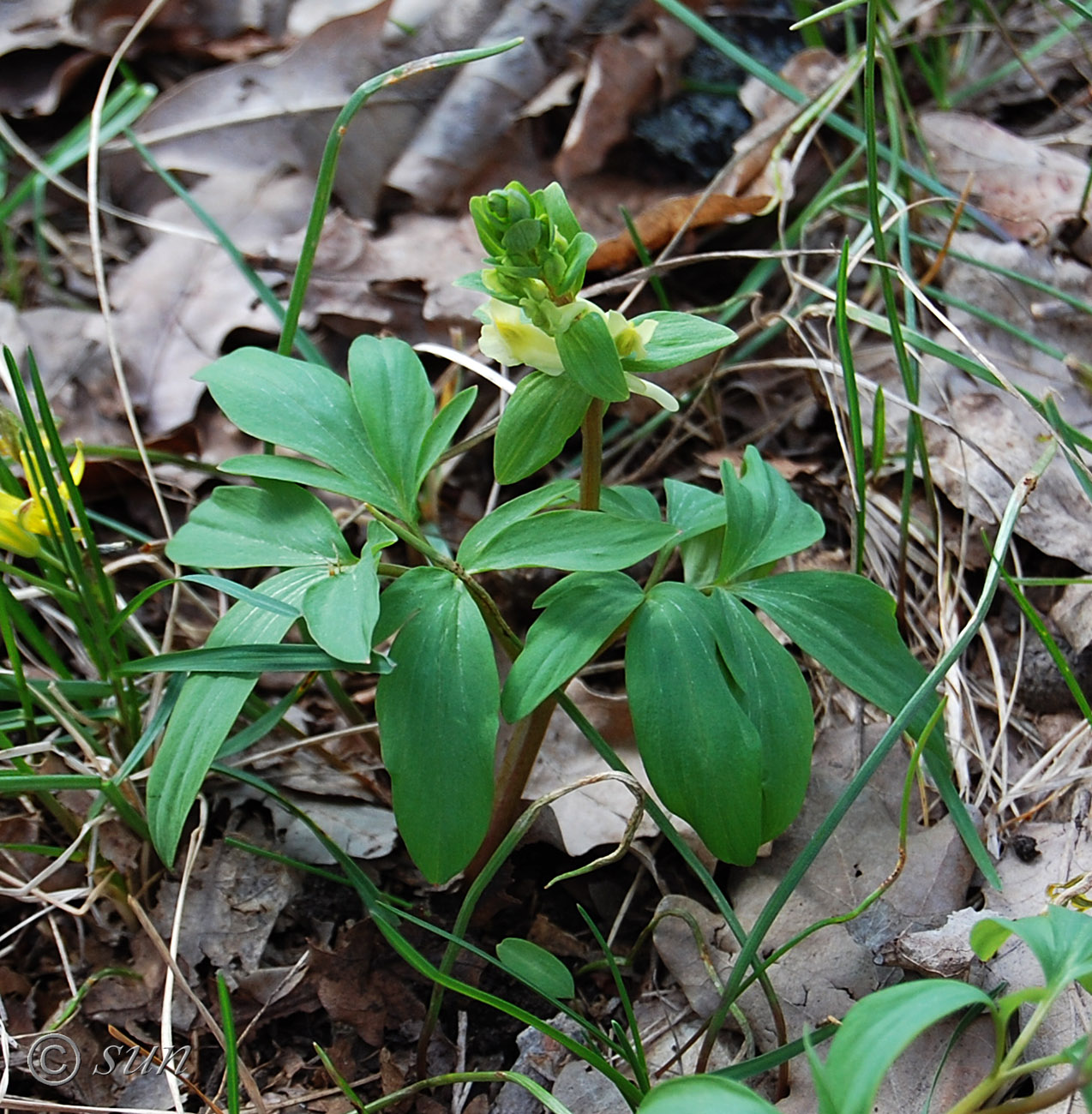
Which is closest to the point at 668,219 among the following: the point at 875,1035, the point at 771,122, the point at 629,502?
the point at 771,122

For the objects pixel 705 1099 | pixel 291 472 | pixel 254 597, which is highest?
pixel 291 472

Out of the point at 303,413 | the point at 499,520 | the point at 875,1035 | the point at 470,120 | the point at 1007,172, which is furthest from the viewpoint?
the point at 470,120

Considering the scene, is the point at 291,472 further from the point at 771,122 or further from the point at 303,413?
the point at 771,122

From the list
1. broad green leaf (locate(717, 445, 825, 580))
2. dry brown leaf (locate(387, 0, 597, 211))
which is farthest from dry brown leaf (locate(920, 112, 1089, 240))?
broad green leaf (locate(717, 445, 825, 580))

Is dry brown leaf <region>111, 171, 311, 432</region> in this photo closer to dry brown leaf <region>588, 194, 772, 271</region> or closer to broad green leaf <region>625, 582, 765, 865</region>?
dry brown leaf <region>588, 194, 772, 271</region>

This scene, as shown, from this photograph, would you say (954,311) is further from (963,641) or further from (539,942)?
(539,942)

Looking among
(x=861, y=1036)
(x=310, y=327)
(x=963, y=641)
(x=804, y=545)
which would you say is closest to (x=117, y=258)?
(x=310, y=327)
